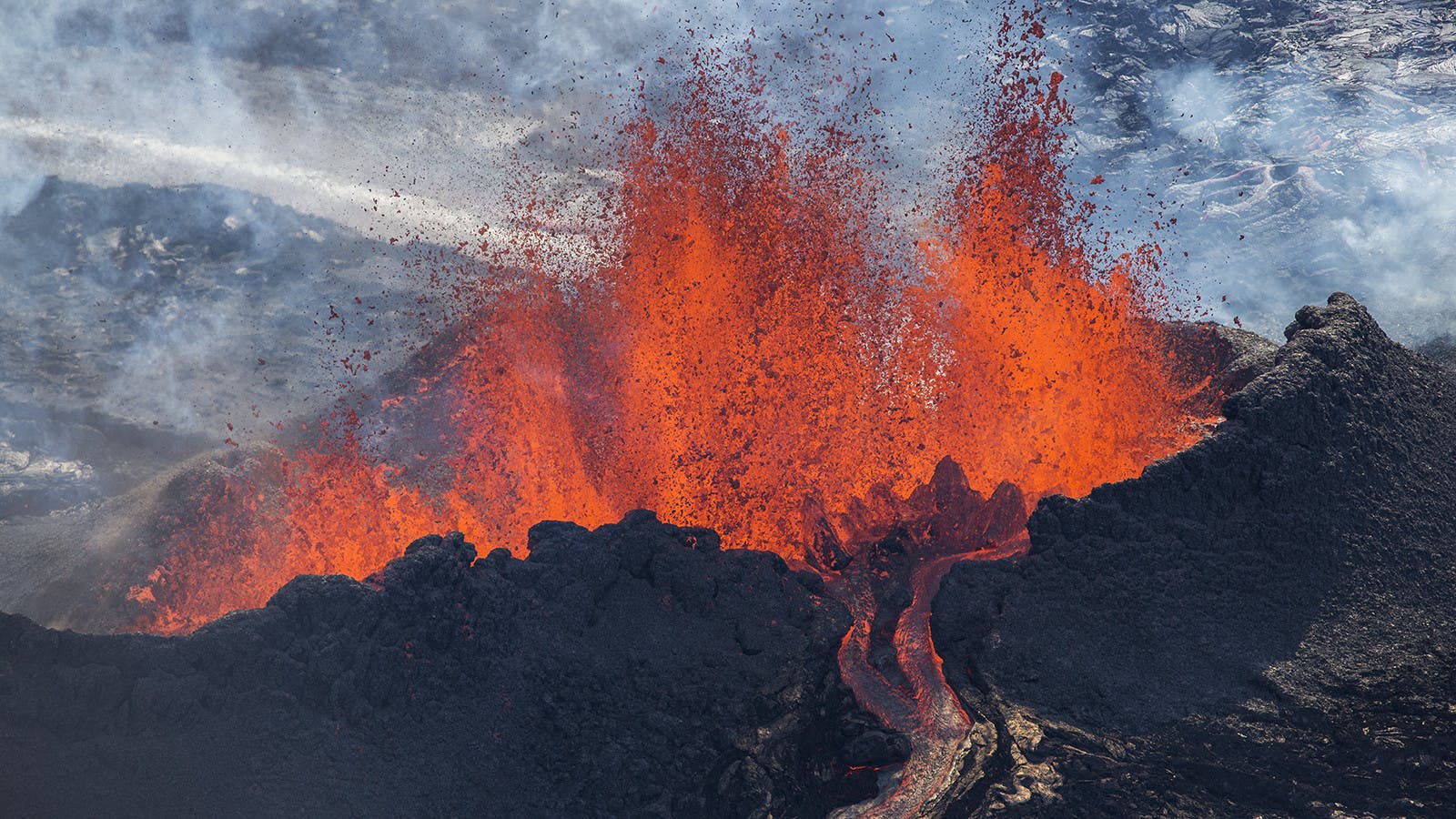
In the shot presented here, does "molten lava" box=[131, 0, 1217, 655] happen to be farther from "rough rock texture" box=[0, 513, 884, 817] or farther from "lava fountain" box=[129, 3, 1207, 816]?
"rough rock texture" box=[0, 513, 884, 817]

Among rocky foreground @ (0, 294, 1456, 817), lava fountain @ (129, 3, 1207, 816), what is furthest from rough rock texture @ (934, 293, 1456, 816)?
lava fountain @ (129, 3, 1207, 816)

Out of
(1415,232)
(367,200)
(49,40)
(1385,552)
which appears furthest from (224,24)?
(1415,232)

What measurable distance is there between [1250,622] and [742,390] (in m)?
5.76

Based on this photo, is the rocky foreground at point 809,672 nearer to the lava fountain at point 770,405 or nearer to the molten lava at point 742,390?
the lava fountain at point 770,405

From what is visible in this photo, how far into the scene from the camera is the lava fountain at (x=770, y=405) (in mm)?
10789

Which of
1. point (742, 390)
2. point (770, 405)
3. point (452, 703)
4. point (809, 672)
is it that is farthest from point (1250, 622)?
point (452, 703)

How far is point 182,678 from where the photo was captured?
771 centimetres

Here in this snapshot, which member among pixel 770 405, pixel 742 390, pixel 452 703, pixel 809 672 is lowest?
pixel 809 672

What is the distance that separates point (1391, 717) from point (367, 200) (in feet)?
53.0

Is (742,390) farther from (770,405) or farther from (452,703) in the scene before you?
(452,703)

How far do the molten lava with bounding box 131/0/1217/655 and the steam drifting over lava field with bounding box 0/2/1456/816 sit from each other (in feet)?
0.21

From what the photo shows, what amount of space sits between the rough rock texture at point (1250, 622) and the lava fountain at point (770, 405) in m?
1.05

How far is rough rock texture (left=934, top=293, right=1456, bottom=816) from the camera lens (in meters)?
7.27

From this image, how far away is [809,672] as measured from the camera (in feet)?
28.3
